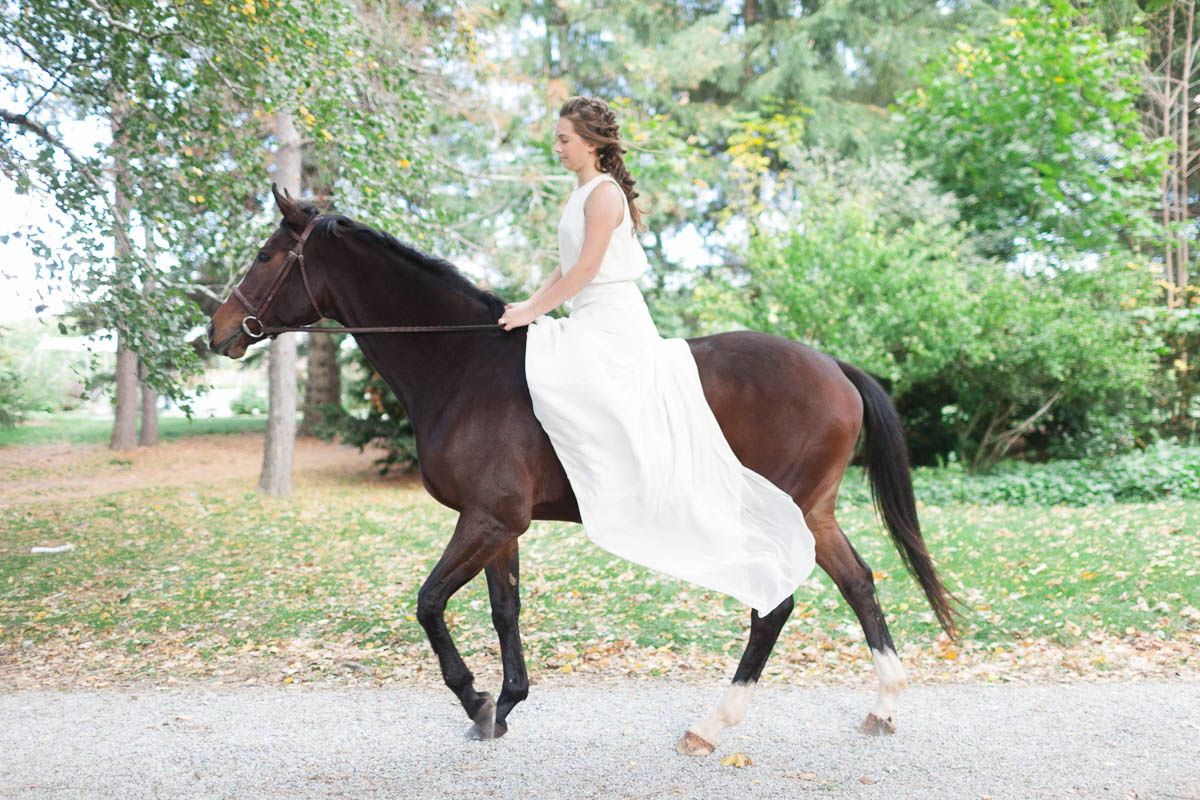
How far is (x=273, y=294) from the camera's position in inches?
156

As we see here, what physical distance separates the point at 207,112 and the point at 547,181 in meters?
5.48

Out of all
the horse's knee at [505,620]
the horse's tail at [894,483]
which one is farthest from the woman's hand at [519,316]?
the horse's tail at [894,483]

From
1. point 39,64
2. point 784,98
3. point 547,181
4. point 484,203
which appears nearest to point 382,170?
point 39,64

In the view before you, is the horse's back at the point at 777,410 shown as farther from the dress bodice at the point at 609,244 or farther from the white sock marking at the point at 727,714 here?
the white sock marking at the point at 727,714

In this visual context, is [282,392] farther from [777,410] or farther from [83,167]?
[777,410]

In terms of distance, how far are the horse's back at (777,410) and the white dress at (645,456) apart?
0.12 meters

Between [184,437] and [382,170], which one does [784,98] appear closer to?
[382,170]

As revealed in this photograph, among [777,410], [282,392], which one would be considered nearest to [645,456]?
[777,410]

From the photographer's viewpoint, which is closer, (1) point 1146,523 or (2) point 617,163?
(2) point 617,163

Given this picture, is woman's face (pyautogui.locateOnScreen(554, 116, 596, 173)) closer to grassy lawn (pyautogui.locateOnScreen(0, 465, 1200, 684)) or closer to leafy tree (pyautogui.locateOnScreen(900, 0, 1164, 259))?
grassy lawn (pyautogui.locateOnScreen(0, 465, 1200, 684))

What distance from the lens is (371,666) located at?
548 cm

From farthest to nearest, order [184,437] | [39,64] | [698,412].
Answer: [184,437], [39,64], [698,412]

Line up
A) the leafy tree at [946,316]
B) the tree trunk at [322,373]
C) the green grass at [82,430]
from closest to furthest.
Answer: the leafy tree at [946,316], the tree trunk at [322,373], the green grass at [82,430]

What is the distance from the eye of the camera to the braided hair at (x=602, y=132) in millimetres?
3859
